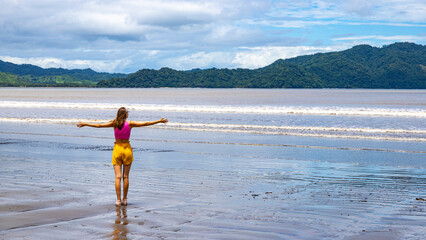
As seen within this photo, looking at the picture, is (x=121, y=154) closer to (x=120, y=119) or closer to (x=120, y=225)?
(x=120, y=119)

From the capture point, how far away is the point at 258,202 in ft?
31.6

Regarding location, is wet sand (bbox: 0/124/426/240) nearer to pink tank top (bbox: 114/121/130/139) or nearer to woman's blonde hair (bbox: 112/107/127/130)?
pink tank top (bbox: 114/121/130/139)

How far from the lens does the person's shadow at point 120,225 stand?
283 inches

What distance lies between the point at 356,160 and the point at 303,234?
381 inches

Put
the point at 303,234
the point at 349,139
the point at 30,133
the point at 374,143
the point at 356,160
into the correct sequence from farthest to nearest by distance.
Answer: the point at 30,133 → the point at 349,139 → the point at 374,143 → the point at 356,160 → the point at 303,234

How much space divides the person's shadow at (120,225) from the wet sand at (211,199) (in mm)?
15

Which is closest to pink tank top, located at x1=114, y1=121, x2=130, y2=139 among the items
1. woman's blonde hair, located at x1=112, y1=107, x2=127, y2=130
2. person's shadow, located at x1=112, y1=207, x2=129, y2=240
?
woman's blonde hair, located at x1=112, y1=107, x2=127, y2=130

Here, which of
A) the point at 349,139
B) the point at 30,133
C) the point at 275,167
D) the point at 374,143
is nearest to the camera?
the point at 275,167

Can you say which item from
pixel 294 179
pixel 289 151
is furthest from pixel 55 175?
pixel 289 151

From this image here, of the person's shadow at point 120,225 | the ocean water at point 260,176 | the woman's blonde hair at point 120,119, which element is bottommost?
the ocean water at point 260,176

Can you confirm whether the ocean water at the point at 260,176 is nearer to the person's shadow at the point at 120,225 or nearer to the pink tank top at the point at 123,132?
the person's shadow at the point at 120,225

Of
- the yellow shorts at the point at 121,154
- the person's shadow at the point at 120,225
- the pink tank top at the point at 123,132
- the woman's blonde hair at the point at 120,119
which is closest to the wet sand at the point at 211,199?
the person's shadow at the point at 120,225

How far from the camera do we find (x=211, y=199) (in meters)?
9.88

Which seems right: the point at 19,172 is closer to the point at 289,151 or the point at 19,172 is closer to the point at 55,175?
the point at 55,175
